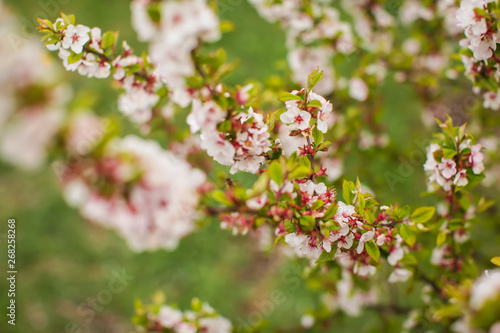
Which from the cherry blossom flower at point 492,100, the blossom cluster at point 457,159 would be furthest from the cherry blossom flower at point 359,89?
the blossom cluster at point 457,159

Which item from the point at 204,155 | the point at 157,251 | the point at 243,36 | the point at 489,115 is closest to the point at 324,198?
the point at 204,155

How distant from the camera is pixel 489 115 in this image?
2.27 metres

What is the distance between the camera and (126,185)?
101 cm

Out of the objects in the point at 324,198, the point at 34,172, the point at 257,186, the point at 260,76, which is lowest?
the point at 257,186

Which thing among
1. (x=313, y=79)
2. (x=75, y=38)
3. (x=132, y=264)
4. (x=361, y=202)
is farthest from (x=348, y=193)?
(x=132, y=264)

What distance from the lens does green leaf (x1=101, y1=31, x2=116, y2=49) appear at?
4.54ft

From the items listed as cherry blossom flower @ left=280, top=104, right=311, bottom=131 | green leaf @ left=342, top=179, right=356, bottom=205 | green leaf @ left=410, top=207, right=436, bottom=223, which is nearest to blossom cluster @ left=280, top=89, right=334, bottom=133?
cherry blossom flower @ left=280, top=104, right=311, bottom=131

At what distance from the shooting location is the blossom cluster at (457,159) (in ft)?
4.49

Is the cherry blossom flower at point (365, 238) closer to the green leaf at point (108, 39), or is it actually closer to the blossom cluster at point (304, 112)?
the blossom cluster at point (304, 112)

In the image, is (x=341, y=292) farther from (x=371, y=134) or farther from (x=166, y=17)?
(x=166, y=17)

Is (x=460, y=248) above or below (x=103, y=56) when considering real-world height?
below

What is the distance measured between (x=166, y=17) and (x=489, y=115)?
2.18 metres

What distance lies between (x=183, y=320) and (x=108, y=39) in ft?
4.27

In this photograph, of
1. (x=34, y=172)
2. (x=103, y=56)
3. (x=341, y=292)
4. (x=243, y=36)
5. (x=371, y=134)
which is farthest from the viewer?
(x=243, y=36)
